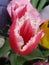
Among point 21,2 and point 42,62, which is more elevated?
point 21,2

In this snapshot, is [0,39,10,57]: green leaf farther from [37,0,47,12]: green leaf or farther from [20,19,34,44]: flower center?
[37,0,47,12]: green leaf

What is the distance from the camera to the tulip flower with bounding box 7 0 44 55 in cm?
42

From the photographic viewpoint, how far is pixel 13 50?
0.45m

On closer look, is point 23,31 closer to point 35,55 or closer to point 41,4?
point 35,55

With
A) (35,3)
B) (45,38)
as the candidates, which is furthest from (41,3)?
(45,38)

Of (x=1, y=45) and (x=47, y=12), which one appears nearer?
(x=1, y=45)

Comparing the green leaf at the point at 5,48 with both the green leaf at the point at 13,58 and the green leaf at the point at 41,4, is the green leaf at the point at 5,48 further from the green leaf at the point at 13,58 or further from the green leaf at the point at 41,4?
the green leaf at the point at 41,4

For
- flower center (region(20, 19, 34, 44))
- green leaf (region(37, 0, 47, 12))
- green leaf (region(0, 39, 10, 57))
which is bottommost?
green leaf (region(0, 39, 10, 57))

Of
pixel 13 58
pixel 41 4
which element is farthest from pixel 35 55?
pixel 41 4

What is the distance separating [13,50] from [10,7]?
0.10 m

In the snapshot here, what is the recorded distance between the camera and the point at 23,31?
1.44ft

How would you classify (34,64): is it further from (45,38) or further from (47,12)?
(47,12)

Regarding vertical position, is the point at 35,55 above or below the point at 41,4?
below

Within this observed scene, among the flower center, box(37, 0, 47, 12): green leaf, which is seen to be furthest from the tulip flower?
box(37, 0, 47, 12): green leaf
